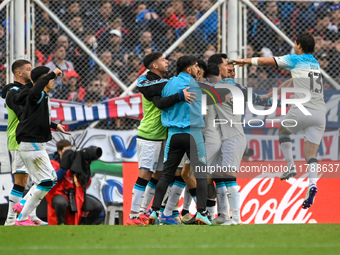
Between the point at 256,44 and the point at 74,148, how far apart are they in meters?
3.97

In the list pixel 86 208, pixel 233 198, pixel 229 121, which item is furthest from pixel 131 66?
pixel 233 198

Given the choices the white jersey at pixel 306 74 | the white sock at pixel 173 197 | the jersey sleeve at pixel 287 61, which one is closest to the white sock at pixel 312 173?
the white jersey at pixel 306 74

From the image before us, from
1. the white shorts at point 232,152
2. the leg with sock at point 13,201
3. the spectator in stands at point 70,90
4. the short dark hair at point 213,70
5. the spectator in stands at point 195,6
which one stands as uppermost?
the spectator in stands at point 195,6

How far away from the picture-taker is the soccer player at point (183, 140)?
26.5 feet

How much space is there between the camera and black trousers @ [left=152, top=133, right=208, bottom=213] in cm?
805

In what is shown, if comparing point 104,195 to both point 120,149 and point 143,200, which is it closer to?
point 120,149

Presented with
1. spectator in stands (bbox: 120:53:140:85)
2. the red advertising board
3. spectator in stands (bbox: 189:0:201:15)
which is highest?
spectator in stands (bbox: 189:0:201:15)

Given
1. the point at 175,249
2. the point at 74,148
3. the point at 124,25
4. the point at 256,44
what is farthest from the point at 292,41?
the point at 175,249

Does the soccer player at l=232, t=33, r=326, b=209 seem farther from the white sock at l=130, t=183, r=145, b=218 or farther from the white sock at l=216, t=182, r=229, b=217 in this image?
the white sock at l=130, t=183, r=145, b=218

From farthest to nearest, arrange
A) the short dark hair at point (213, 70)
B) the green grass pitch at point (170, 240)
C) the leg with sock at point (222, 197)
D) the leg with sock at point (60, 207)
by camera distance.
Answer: the leg with sock at point (60, 207) → the short dark hair at point (213, 70) → the leg with sock at point (222, 197) → the green grass pitch at point (170, 240)

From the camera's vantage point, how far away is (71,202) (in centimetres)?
1055

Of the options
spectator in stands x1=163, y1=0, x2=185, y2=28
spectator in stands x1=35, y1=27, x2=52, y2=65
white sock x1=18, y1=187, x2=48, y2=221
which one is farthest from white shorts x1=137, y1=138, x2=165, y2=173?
spectator in stands x1=163, y1=0, x2=185, y2=28

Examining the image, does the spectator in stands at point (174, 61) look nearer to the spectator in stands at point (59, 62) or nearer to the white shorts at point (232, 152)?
the spectator in stands at point (59, 62)

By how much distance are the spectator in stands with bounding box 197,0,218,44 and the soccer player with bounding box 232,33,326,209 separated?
3591mm
